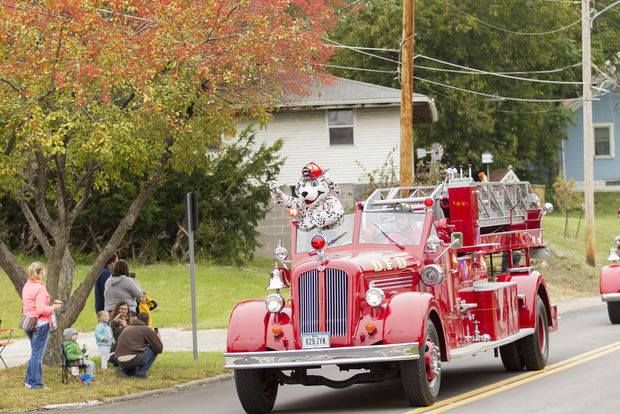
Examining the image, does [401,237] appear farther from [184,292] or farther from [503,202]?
[184,292]

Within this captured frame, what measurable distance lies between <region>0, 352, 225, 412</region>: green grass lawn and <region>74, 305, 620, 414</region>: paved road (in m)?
0.45

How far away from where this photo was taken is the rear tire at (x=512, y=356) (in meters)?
19.1

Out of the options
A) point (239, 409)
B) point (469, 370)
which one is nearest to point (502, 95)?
point (469, 370)

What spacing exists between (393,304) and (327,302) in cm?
75

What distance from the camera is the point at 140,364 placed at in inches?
750

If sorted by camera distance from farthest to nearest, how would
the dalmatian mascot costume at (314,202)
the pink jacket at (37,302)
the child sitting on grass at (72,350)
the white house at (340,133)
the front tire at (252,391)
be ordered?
the white house at (340,133)
the child sitting on grass at (72,350)
the pink jacket at (37,302)
the dalmatian mascot costume at (314,202)
the front tire at (252,391)

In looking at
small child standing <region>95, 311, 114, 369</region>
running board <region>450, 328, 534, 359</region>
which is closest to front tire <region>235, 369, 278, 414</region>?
running board <region>450, 328, 534, 359</region>

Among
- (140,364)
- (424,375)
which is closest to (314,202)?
(424,375)

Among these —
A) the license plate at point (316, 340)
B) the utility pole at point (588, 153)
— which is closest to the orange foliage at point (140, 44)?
the license plate at point (316, 340)

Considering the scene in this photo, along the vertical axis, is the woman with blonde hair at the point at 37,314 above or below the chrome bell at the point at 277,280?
below

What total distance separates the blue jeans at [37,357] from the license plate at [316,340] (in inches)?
182

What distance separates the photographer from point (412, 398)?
14922 millimetres

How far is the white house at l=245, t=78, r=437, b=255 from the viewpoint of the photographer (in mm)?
43562

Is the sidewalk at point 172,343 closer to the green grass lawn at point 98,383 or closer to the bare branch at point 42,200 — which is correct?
the green grass lawn at point 98,383
